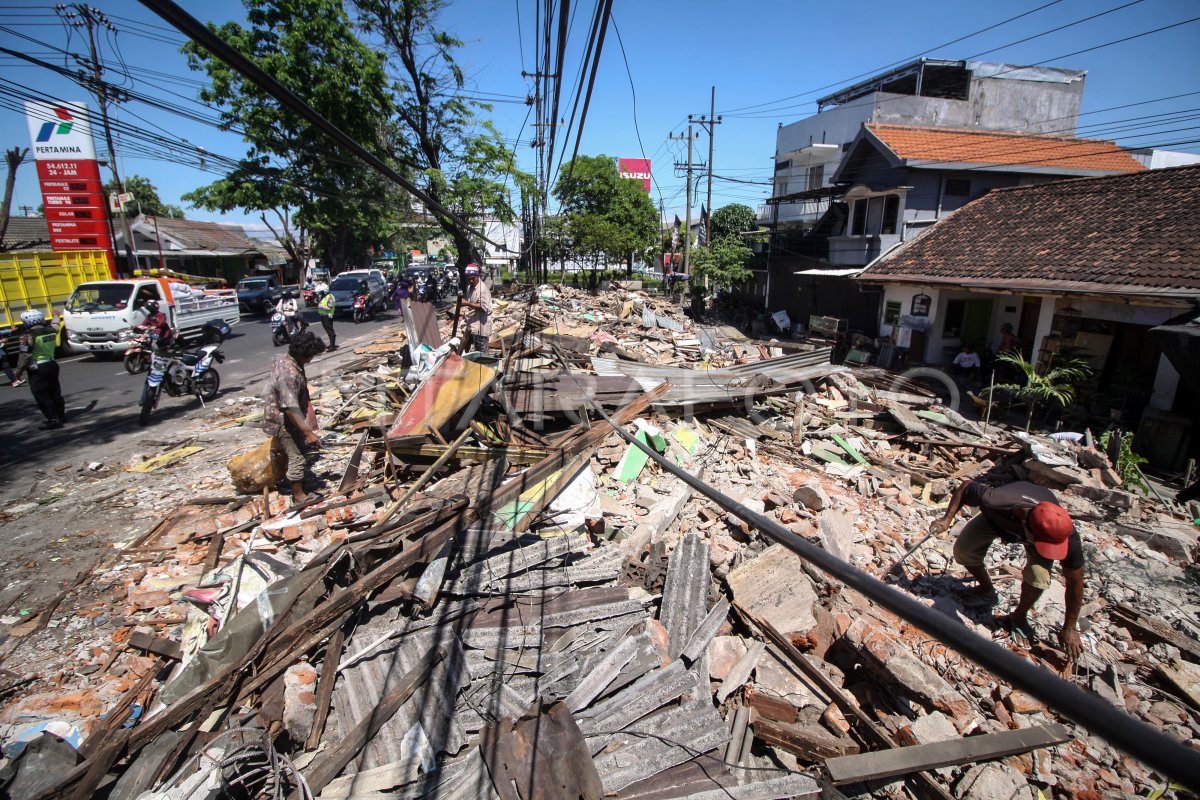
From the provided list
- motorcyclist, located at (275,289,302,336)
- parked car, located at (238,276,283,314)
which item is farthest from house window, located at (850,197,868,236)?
parked car, located at (238,276,283,314)

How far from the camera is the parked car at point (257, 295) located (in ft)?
75.0

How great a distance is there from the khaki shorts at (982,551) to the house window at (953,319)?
12881 millimetres

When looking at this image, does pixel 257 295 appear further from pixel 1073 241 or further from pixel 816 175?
pixel 816 175

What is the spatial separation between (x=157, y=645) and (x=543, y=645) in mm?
2754

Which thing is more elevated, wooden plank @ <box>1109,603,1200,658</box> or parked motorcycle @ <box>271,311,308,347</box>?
parked motorcycle @ <box>271,311,308,347</box>

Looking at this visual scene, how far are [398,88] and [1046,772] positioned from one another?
26.9m

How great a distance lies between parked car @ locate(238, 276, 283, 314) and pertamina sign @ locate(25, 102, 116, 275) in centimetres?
435

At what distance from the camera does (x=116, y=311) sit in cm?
1384

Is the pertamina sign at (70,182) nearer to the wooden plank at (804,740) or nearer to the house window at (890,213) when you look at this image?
the wooden plank at (804,740)

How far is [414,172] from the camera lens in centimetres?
2389

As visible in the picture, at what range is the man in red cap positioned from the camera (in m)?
4.19

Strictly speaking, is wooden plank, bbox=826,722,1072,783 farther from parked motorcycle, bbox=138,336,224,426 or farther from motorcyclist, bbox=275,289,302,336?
motorcyclist, bbox=275,289,302,336

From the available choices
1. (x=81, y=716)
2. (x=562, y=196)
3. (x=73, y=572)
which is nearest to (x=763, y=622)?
(x=81, y=716)

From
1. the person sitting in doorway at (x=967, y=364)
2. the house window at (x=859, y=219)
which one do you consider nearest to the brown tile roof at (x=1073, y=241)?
the person sitting in doorway at (x=967, y=364)
